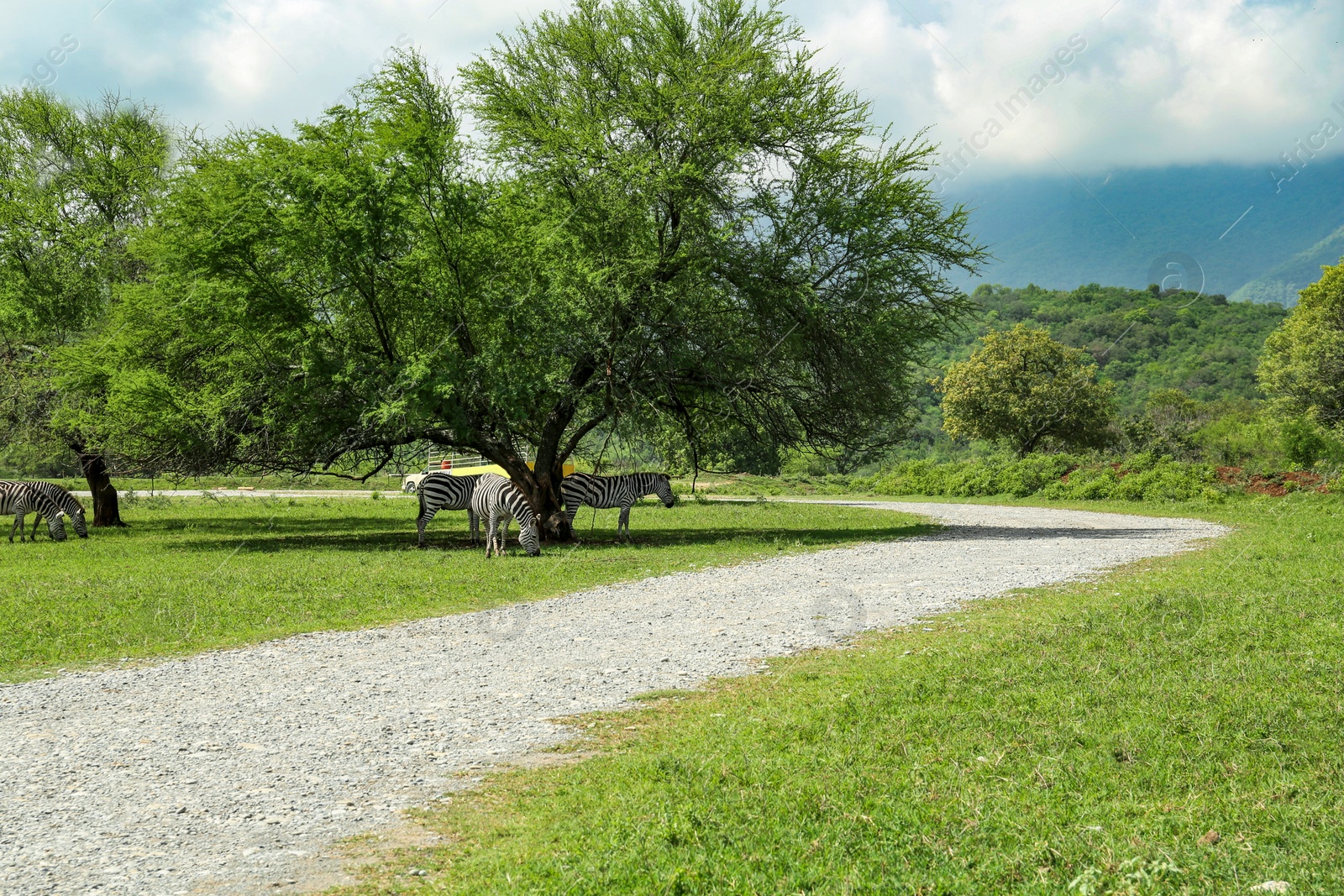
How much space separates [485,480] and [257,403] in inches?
248

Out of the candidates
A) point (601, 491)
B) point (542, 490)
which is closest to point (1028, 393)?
point (601, 491)

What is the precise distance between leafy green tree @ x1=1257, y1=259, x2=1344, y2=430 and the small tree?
8986mm

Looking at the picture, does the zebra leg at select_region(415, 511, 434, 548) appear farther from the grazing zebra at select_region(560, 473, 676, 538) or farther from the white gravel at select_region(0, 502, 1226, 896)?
the white gravel at select_region(0, 502, 1226, 896)

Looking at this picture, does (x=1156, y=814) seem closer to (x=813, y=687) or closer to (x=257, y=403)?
(x=813, y=687)

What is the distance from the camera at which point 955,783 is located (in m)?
5.65

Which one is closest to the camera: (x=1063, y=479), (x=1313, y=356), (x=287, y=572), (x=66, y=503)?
(x=287, y=572)

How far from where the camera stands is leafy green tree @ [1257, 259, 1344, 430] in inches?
1774

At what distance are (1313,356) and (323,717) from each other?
2007 inches

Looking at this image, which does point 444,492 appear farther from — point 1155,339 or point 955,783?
point 1155,339

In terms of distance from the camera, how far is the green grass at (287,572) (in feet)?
38.0

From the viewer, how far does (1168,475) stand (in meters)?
37.0

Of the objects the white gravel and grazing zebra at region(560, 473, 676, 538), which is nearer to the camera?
the white gravel

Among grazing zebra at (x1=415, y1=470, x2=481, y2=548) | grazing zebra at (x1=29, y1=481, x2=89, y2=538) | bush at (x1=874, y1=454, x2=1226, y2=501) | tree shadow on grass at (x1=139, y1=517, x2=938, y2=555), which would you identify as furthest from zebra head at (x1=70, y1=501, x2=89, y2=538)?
bush at (x1=874, y1=454, x2=1226, y2=501)

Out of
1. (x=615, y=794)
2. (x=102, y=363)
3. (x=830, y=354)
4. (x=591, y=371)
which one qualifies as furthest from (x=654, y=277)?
(x=615, y=794)
